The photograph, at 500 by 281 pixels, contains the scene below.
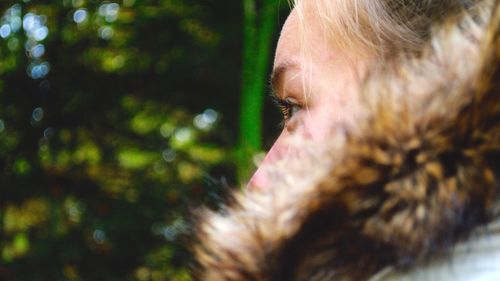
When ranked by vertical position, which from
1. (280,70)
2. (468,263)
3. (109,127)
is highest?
(280,70)

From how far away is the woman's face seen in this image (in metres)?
1.05

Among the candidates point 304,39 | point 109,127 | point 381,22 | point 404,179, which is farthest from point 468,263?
point 109,127

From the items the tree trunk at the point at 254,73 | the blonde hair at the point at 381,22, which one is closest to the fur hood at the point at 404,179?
the blonde hair at the point at 381,22

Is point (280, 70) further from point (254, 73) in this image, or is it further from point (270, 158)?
point (254, 73)

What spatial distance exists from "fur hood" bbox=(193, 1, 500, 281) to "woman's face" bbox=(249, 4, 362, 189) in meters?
0.21

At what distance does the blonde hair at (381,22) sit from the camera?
99 cm

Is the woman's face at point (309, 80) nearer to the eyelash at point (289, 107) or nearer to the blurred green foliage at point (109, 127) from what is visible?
the eyelash at point (289, 107)

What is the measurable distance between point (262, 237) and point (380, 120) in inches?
6.2

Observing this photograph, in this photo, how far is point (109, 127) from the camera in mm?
2951

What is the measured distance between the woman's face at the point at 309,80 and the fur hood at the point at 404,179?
206mm

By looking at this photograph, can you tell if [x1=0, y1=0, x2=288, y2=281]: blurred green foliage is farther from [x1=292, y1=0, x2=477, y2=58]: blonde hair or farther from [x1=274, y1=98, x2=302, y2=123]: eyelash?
[x1=292, y1=0, x2=477, y2=58]: blonde hair

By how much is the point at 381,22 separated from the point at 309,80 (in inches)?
5.3

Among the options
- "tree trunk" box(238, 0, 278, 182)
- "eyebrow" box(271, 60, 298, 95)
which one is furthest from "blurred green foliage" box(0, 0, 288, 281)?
"eyebrow" box(271, 60, 298, 95)

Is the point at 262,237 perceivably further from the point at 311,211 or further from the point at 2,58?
the point at 2,58
